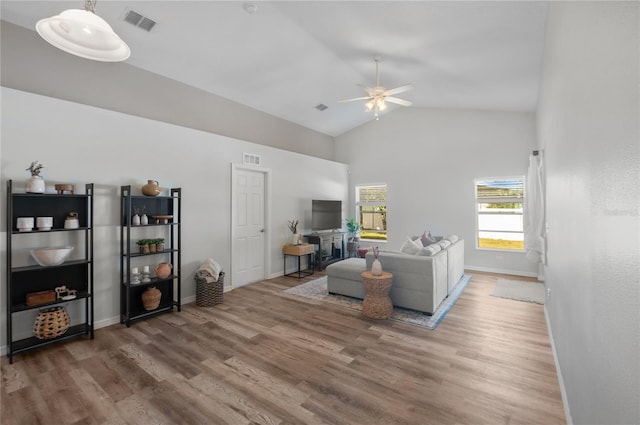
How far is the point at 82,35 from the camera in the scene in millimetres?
1888

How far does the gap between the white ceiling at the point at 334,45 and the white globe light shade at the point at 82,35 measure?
1.85 m

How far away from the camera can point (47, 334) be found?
3.00 m

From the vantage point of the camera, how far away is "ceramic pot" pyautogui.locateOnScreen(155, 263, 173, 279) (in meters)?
3.90

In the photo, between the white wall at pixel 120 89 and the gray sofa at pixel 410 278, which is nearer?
the white wall at pixel 120 89

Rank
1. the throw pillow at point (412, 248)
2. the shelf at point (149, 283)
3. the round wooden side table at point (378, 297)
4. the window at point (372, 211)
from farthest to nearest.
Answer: the window at point (372, 211) → the throw pillow at point (412, 248) → the round wooden side table at point (378, 297) → the shelf at point (149, 283)

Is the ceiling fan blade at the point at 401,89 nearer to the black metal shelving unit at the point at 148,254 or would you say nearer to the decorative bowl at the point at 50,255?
the black metal shelving unit at the point at 148,254

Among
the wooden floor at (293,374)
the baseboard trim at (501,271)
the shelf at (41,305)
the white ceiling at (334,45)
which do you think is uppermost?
the white ceiling at (334,45)

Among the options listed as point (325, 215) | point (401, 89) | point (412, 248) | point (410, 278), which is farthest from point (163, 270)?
point (401, 89)

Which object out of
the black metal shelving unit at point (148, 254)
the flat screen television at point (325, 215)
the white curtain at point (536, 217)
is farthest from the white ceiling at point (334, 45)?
the flat screen television at point (325, 215)

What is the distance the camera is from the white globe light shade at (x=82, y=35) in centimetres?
171

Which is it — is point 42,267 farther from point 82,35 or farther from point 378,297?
point 378,297

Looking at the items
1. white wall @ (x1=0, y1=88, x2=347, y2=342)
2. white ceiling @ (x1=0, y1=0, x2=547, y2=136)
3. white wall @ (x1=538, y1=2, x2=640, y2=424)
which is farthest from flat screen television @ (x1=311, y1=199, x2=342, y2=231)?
white wall @ (x1=538, y1=2, x2=640, y2=424)

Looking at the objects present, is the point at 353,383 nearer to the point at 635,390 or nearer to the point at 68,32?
the point at 635,390

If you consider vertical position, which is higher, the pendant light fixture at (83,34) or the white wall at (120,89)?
the white wall at (120,89)
